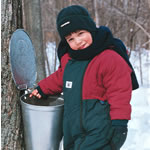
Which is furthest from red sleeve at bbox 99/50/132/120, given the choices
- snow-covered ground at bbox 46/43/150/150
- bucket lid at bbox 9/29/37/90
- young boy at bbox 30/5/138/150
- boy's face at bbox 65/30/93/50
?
snow-covered ground at bbox 46/43/150/150

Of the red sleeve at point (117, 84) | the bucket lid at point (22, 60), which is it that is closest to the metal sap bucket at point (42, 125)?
the bucket lid at point (22, 60)

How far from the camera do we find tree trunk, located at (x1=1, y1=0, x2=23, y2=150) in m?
1.67

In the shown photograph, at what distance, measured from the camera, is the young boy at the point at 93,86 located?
147 centimetres

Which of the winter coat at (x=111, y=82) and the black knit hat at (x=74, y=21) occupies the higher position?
the black knit hat at (x=74, y=21)

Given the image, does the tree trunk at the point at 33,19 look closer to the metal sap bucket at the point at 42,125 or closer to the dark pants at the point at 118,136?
the metal sap bucket at the point at 42,125

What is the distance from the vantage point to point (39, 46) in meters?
4.23

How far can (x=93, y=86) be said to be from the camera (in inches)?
61.2

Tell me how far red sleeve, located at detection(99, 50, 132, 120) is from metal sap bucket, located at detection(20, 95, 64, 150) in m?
0.47

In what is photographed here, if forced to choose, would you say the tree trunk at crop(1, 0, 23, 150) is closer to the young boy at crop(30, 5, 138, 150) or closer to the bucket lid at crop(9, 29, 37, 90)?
the bucket lid at crop(9, 29, 37, 90)

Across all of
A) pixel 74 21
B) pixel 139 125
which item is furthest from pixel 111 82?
pixel 139 125

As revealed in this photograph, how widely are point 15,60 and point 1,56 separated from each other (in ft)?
0.40

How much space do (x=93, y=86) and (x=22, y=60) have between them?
73 centimetres

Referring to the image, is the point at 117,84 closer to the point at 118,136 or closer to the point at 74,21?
the point at 118,136

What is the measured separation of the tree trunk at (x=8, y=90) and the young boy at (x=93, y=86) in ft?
1.44
